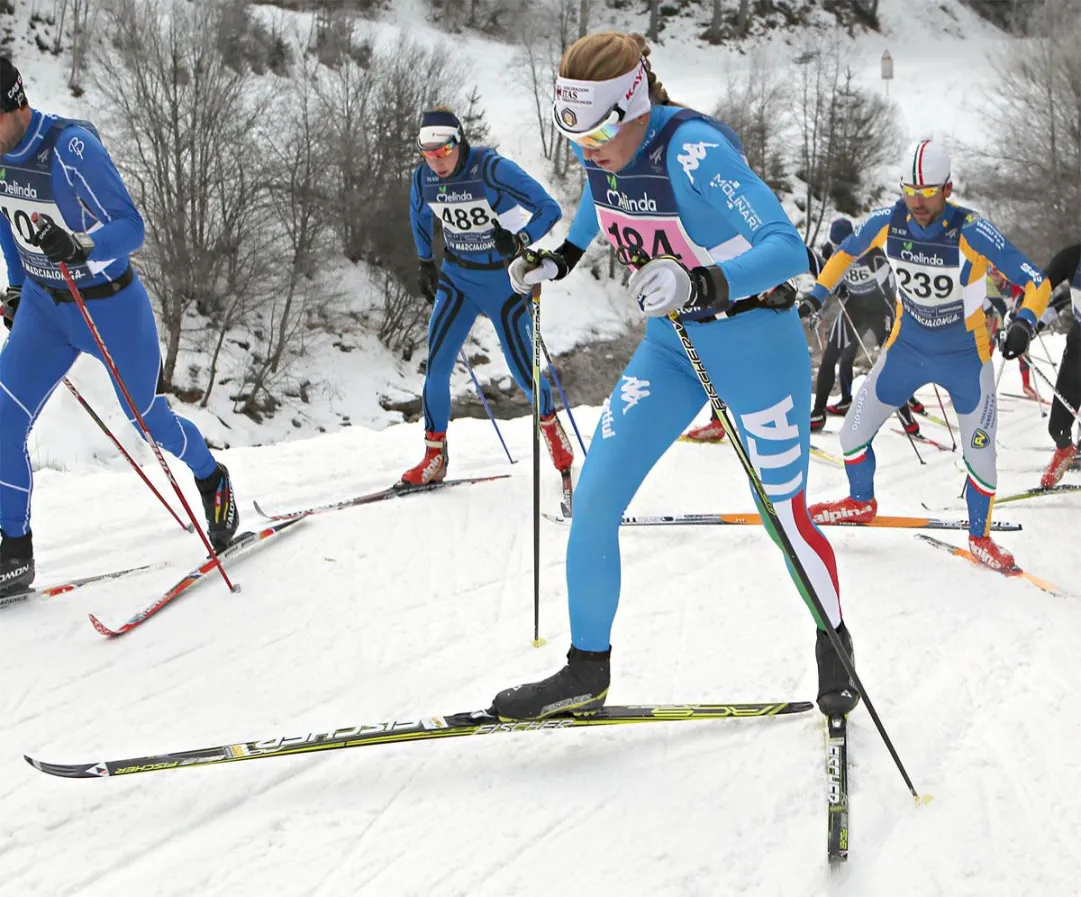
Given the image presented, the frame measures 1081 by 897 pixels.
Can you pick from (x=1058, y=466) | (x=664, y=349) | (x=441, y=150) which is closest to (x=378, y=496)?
(x=441, y=150)

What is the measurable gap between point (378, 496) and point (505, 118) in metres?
24.6

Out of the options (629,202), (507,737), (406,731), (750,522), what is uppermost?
(629,202)

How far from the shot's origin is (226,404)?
18.2 metres

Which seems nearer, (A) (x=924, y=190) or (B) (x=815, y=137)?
(A) (x=924, y=190)

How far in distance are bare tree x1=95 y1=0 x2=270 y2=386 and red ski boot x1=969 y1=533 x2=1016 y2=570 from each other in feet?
52.3

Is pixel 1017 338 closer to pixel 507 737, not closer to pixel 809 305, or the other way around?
pixel 809 305

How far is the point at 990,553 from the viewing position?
15.9ft

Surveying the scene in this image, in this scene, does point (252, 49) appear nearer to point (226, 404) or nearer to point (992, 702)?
point (226, 404)

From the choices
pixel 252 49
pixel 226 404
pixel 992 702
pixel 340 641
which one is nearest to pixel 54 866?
pixel 340 641

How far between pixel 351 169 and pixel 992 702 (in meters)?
21.6

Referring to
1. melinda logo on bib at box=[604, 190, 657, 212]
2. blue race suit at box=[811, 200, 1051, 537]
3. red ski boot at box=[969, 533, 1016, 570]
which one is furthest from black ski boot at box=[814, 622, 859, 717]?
blue race suit at box=[811, 200, 1051, 537]

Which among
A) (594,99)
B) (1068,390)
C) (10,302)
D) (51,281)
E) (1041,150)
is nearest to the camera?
(594,99)

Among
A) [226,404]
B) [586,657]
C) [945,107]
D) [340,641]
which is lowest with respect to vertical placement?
[226,404]

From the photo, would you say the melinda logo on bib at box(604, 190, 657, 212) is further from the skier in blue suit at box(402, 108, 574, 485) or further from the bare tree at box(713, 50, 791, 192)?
the bare tree at box(713, 50, 791, 192)
